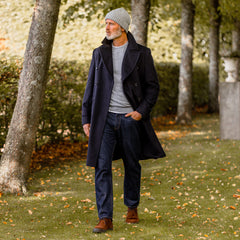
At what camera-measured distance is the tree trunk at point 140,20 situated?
10.9m

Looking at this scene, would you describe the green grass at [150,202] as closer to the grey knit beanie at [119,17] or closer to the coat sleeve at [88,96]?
the coat sleeve at [88,96]

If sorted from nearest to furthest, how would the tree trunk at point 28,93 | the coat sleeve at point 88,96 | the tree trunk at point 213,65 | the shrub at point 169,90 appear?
1. the coat sleeve at point 88,96
2. the tree trunk at point 28,93
3. the shrub at point 169,90
4. the tree trunk at point 213,65

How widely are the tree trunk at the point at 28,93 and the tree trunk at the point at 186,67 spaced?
10.0 meters

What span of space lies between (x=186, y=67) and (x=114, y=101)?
39.6 ft

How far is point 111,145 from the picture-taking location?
15.6 feet

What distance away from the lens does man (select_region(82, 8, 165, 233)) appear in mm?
4711

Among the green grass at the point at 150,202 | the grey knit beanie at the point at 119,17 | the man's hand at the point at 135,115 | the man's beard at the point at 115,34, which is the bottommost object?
the green grass at the point at 150,202

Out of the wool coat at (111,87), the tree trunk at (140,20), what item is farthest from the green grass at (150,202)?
the tree trunk at (140,20)

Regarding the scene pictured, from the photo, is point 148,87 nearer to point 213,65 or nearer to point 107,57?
point 107,57

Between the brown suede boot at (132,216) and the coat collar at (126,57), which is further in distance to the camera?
the brown suede boot at (132,216)

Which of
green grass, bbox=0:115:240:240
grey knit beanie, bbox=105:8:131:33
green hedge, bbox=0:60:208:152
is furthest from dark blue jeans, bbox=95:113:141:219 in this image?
green hedge, bbox=0:60:208:152

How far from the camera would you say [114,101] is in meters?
4.73

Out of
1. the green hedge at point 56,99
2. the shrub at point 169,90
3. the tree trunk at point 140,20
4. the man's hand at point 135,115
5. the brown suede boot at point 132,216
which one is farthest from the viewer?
the shrub at point 169,90

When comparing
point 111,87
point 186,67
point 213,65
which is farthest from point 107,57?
point 213,65
